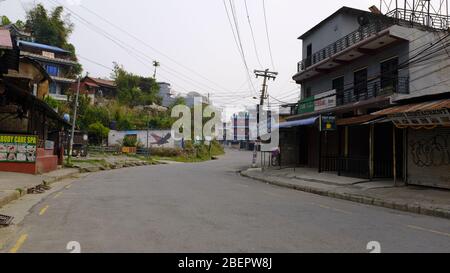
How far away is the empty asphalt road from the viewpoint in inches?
260


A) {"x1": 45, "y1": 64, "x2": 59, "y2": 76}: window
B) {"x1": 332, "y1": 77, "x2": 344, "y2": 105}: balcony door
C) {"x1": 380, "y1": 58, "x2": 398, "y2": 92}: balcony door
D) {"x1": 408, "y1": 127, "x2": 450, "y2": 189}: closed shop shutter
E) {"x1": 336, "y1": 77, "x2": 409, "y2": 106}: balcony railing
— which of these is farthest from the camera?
{"x1": 45, "y1": 64, "x2": 59, "y2": 76}: window

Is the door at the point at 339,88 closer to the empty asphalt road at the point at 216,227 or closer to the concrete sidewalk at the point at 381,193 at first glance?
the concrete sidewalk at the point at 381,193

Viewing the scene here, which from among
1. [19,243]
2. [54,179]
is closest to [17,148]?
[54,179]

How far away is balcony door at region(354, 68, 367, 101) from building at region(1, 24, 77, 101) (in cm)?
4502

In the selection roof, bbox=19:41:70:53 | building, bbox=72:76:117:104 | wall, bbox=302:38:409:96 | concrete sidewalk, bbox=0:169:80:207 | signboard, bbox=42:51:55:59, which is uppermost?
roof, bbox=19:41:70:53

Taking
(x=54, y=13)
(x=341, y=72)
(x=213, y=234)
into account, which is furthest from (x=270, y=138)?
(x=54, y=13)

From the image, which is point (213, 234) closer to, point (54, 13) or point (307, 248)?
point (307, 248)

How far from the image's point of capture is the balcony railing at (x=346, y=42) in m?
22.8

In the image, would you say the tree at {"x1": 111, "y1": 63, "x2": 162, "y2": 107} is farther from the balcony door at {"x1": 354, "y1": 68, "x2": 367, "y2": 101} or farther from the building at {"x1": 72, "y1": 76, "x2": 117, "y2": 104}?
the balcony door at {"x1": 354, "y1": 68, "x2": 367, "y2": 101}

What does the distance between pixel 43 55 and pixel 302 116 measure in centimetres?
4314

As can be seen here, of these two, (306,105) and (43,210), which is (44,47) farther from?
(43,210)

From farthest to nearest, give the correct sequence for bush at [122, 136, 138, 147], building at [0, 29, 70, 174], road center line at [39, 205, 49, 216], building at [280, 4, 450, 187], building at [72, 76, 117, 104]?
building at [72, 76, 117, 104] < bush at [122, 136, 138, 147] < building at [0, 29, 70, 174] < building at [280, 4, 450, 187] < road center line at [39, 205, 49, 216]

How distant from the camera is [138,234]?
287 inches

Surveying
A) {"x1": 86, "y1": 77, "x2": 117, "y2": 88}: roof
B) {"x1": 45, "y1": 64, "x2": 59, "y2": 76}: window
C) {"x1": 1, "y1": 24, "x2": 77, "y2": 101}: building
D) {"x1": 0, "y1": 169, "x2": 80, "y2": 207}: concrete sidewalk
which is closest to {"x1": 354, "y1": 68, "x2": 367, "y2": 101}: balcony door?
{"x1": 0, "y1": 169, "x2": 80, "y2": 207}: concrete sidewalk
